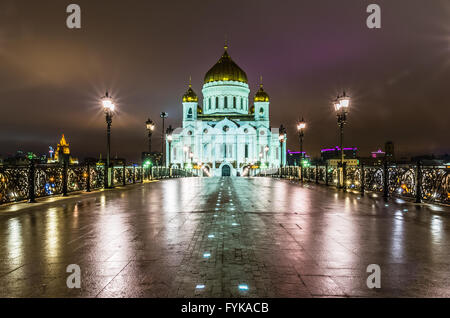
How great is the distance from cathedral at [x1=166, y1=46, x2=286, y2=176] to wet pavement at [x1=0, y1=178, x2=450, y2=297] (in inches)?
2987

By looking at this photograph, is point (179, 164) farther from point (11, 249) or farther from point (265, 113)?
point (11, 249)

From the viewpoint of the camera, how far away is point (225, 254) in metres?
5.53

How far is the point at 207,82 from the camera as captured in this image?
293 ft

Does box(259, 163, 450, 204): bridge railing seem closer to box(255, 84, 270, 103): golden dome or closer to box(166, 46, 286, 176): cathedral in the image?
box(166, 46, 286, 176): cathedral

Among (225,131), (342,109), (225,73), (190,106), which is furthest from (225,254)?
(190,106)

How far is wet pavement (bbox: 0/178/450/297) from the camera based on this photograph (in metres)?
4.06

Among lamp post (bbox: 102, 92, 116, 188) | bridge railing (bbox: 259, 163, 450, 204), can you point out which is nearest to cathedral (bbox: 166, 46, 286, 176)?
lamp post (bbox: 102, 92, 116, 188)

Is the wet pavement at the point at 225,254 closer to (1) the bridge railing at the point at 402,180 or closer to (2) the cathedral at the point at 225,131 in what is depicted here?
(1) the bridge railing at the point at 402,180

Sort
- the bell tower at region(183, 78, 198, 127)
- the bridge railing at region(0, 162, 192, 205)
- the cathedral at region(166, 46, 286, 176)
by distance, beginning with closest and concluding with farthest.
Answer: the bridge railing at region(0, 162, 192, 205) → the cathedral at region(166, 46, 286, 176) → the bell tower at region(183, 78, 198, 127)

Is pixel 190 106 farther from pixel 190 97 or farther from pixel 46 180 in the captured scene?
pixel 46 180

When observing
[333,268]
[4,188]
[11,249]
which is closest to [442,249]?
[333,268]

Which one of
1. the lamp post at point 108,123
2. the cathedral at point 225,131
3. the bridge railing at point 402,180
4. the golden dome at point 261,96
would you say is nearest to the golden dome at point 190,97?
the cathedral at point 225,131

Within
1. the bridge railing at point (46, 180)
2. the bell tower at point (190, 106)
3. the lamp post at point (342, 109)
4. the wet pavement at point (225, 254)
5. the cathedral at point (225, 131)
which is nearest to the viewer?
the wet pavement at point (225, 254)

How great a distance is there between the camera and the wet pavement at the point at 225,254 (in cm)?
406
